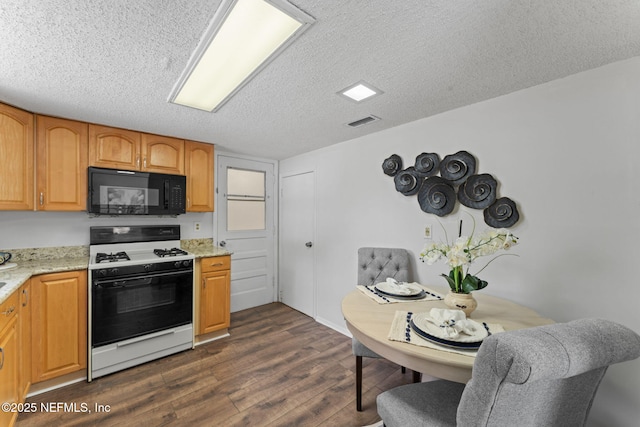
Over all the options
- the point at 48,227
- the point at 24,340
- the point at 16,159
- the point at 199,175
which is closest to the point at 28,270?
the point at 24,340

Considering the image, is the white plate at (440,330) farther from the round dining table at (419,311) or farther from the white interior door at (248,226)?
the white interior door at (248,226)

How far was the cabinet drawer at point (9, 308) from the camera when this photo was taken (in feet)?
4.67

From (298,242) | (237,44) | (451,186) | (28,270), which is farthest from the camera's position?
(298,242)

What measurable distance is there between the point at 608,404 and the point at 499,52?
81.1 inches

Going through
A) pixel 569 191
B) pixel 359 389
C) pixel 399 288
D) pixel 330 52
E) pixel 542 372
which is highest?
pixel 330 52

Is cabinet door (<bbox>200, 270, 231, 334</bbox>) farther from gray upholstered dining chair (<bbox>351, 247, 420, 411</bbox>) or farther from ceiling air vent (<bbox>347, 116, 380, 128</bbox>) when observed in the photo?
ceiling air vent (<bbox>347, 116, 380, 128</bbox>)

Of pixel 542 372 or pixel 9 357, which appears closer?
pixel 542 372

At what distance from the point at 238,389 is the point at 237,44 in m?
2.38

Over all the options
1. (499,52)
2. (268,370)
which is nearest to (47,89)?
(268,370)

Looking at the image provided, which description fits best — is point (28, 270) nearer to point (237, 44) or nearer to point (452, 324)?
point (237, 44)

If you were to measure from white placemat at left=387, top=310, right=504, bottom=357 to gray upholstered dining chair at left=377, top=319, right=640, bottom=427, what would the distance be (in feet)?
0.85

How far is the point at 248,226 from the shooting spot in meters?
3.83

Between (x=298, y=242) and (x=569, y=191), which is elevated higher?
(x=569, y=191)

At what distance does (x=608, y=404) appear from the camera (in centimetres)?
147
